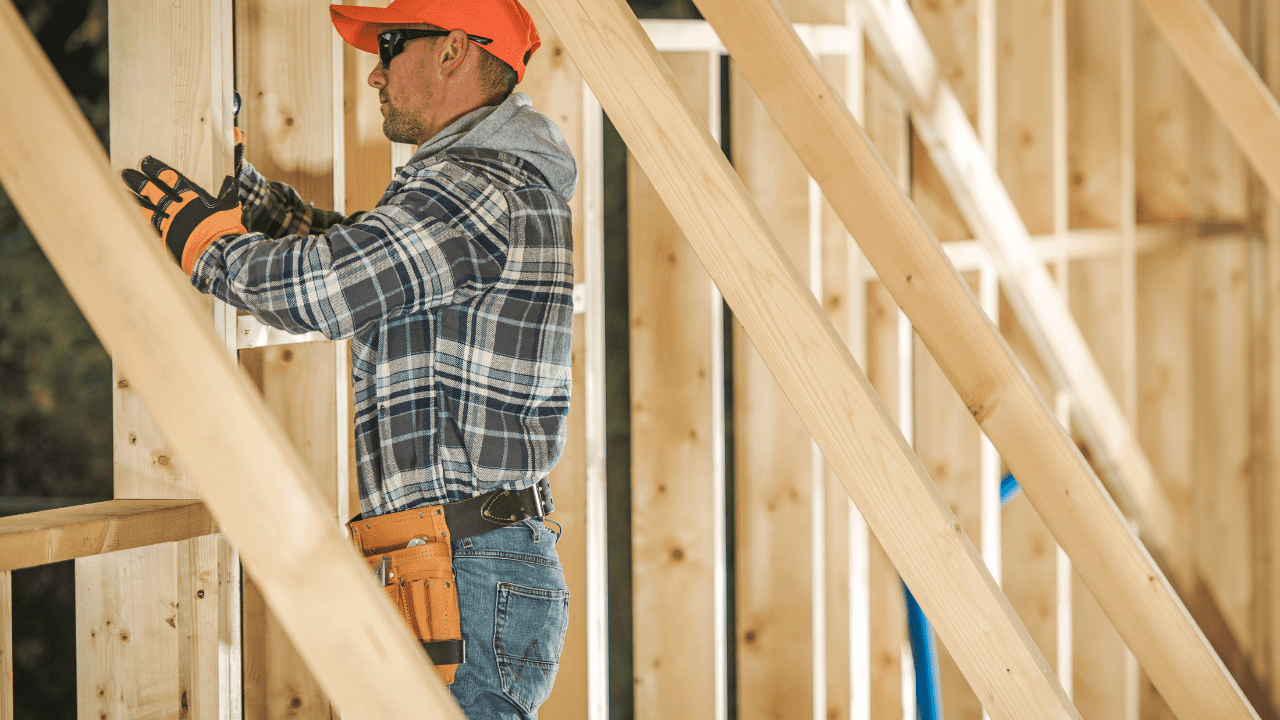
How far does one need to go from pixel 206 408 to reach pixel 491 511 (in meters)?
0.76

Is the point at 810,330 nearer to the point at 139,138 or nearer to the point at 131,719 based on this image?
the point at 139,138

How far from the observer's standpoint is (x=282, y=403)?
68.2 inches

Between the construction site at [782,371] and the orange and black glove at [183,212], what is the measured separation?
0.34 ft

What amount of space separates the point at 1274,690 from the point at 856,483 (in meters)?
2.85

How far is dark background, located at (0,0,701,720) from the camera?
2.08m

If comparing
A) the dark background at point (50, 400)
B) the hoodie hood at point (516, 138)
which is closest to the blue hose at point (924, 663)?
the hoodie hood at point (516, 138)

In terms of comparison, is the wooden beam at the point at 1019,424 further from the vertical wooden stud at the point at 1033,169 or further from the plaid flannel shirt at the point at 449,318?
the vertical wooden stud at the point at 1033,169

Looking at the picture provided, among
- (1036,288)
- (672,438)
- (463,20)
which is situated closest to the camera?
(463,20)

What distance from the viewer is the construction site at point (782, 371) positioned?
26.0 inches

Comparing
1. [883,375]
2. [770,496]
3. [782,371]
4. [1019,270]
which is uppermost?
[1019,270]

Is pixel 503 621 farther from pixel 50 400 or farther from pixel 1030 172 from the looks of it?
pixel 1030 172

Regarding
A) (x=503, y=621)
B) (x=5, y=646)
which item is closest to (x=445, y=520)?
(x=503, y=621)

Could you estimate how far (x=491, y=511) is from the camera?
1377 mm

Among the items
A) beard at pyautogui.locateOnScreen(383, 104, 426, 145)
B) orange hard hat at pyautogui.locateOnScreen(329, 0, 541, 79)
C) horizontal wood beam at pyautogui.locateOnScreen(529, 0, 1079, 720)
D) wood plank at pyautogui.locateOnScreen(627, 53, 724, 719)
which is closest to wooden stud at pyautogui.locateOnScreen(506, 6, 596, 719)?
wood plank at pyautogui.locateOnScreen(627, 53, 724, 719)
